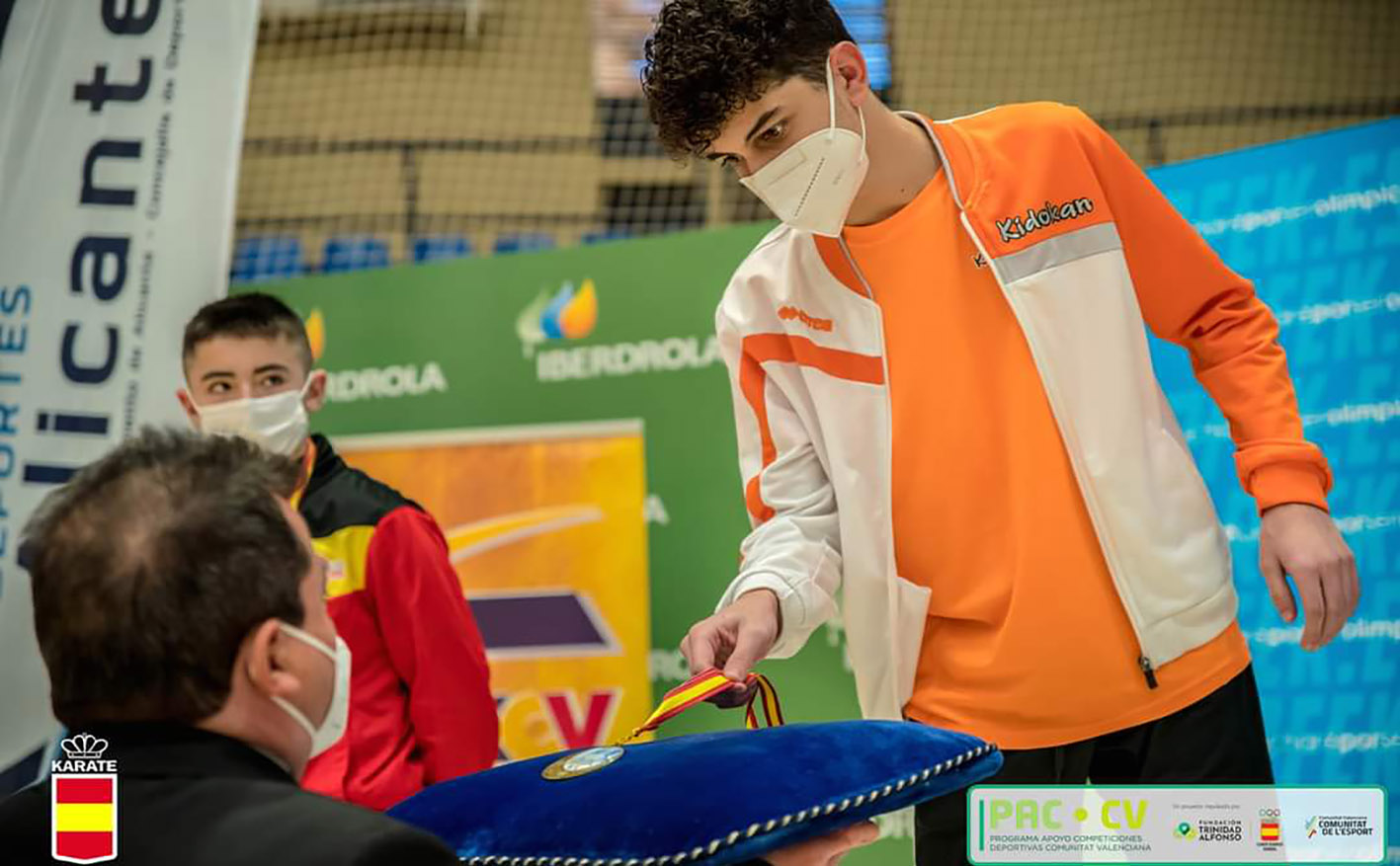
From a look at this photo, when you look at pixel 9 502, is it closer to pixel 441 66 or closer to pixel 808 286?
pixel 808 286

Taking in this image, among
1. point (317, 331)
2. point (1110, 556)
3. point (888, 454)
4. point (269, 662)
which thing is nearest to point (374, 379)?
point (317, 331)

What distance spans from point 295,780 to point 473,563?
2708 mm

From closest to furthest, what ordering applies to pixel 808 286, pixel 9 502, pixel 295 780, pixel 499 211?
pixel 295 780, pixel 808 286, pixel 9 502, pixel 499 211

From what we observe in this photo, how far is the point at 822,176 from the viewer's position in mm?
1933

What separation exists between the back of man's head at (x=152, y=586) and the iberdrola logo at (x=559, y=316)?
2776 mm

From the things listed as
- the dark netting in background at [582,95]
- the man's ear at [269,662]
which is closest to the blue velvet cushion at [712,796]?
the man's ear at [269,662]

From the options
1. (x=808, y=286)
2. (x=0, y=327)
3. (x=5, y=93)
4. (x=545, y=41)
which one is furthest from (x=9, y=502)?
(x=545, y=41)

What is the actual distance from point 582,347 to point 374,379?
669mm

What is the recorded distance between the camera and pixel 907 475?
1888 millimetres

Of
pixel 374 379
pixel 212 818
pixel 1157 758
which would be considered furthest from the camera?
pixel 374 379

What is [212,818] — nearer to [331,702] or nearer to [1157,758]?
[331,702]

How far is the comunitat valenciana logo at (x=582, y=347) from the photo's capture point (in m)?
3.86

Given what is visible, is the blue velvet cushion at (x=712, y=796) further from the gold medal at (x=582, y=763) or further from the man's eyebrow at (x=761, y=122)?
the man's eyebrow at (x=761, y=122)

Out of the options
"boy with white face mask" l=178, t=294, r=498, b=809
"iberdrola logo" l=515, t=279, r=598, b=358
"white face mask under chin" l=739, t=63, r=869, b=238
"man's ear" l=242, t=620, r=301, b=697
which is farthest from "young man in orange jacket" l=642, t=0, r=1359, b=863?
"iberdrola logo" l=515, t=279, r=598, b=358
